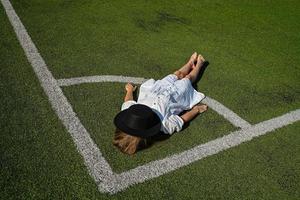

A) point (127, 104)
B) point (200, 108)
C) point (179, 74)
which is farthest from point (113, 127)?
point (179, 74)

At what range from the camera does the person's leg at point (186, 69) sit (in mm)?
6015

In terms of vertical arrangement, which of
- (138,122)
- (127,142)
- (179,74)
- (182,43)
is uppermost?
(138,122)

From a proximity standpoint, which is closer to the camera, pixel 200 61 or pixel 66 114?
pixel 66 114

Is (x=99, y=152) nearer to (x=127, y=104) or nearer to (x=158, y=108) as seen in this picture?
(x=127, y=104)

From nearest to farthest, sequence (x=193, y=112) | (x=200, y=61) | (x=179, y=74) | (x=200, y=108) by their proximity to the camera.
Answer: (x=193, y=112)
(x=200, y=108)
(x=179, y=74)
(x=200, y=61)

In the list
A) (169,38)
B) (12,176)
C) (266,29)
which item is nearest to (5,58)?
(12,176)

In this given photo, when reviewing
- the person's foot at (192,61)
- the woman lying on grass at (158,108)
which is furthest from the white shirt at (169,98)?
the person's foot at (192,61)

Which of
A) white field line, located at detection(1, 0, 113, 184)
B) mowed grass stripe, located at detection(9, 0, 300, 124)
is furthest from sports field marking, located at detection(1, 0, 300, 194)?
mowed grass stripe, located at detection(9, 0, 300, 124)

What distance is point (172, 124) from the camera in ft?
15.8

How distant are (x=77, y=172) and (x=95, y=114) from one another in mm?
1095

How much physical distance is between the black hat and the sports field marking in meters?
0.38

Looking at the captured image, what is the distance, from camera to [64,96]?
5.26 meters

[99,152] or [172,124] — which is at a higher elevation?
[172,124]

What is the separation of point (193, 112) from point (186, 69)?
1.20 metres
